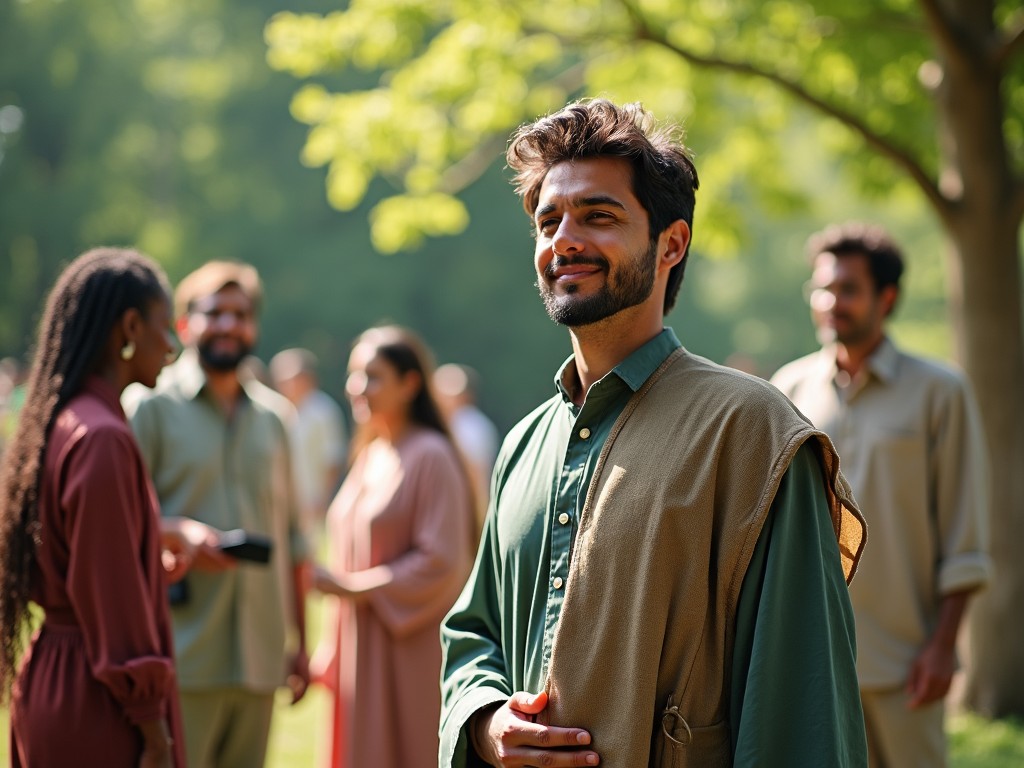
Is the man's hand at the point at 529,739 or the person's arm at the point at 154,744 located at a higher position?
the man's hand at the point at 529,739

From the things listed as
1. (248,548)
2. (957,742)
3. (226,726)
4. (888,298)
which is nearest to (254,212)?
(957,742)

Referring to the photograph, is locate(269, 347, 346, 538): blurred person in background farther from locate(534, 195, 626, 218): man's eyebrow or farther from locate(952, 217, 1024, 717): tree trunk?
locate(534, 195, 626, 218): man's eyebrow

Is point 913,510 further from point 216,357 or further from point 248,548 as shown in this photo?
point 216,357

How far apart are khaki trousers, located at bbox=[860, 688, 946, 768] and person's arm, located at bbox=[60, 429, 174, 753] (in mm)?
2829

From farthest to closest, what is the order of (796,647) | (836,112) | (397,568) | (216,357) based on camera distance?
(836,112), (397,568), (216,357), (796,647)

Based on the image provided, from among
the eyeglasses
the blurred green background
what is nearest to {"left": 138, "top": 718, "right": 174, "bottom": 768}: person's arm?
the eyeglasses

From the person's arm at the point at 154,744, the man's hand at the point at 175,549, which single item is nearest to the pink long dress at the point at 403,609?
the man's hand at the point at 175,549

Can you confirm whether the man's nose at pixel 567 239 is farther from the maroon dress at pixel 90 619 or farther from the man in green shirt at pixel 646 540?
the maroon dress at pixel 90 619

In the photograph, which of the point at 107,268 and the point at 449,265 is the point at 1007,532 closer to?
the point at 107,268

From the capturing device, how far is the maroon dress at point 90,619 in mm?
3938

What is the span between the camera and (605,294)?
3.12m

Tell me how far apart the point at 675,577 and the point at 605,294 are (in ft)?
2.25

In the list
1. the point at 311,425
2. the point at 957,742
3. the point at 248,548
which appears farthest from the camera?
the point at 311,425

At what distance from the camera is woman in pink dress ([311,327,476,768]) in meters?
6.54
